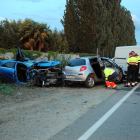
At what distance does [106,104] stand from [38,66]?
5322 millimetres

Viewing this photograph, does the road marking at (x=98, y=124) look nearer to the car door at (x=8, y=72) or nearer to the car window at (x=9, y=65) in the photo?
the car door at (x=8, y=72)

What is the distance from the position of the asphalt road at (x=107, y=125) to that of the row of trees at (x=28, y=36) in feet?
78.7

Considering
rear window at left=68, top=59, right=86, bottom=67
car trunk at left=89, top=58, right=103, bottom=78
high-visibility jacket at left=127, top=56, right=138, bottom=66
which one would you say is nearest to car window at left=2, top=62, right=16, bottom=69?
rear window at left=68, top=59, right=86, bottom=67

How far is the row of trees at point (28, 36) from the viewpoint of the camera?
2933 centimetres

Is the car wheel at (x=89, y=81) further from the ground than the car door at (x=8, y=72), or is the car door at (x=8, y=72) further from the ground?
the car door at (x=8, y=72)

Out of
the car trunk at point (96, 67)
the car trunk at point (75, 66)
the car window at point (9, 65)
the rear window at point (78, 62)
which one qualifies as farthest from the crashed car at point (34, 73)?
the car trunk at point (96, 67)

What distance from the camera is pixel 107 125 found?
14.1 feet

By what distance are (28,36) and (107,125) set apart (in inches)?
1075

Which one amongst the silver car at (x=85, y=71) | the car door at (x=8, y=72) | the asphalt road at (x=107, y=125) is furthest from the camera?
the car door at (x=8, y=72)

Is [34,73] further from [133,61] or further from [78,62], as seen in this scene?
[133,61]

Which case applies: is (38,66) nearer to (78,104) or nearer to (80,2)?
(78,104)

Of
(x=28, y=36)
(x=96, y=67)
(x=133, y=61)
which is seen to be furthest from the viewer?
(x=28, y=36)

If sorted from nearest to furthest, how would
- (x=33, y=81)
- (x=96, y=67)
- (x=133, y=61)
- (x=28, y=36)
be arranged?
(x=33, y=81), (x=96, y=67), (x=133, y=61), (x=28, y=36)

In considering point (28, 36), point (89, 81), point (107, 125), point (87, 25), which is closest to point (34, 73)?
point (89, 81)
